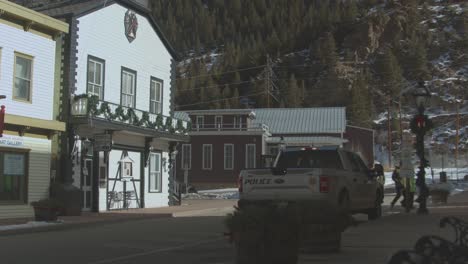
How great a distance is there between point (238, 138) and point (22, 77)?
37.0 m

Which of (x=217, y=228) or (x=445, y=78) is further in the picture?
(x=445, y=78)

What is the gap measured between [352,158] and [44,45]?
12.8 m

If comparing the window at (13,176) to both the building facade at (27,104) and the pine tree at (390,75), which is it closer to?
the building facade at (27,104)

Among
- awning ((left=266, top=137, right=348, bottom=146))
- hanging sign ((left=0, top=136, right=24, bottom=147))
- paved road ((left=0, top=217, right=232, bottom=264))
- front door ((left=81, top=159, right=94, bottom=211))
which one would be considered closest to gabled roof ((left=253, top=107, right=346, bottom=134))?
awning ((left=266, top=137, right=348, bottom=146))

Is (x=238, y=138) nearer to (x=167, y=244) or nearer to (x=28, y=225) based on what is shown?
(x=28, y=225)

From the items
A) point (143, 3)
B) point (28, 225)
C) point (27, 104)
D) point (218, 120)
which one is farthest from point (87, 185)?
point (218, 120)

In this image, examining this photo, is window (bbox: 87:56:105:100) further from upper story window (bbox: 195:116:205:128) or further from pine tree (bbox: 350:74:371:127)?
pine tree (bbox: 350:74:371:127)

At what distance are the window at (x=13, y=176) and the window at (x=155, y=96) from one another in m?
9.58

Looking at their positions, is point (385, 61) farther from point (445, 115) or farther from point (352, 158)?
point (352, 158)

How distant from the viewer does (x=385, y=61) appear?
5576 inches

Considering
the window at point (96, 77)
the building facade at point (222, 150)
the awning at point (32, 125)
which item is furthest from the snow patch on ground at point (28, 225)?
the building facade at point (222, 150)

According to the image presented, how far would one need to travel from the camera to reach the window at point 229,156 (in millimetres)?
59625

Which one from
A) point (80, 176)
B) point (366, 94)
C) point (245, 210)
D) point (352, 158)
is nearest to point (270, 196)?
point (352, 158)

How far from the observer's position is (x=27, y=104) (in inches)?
918
